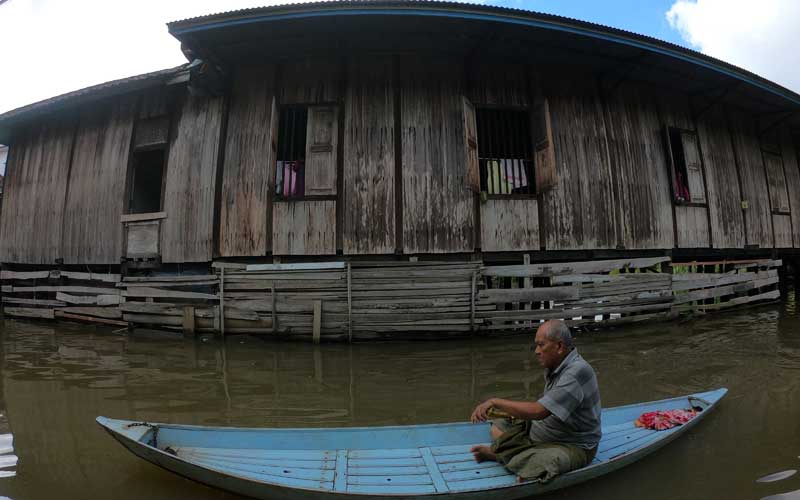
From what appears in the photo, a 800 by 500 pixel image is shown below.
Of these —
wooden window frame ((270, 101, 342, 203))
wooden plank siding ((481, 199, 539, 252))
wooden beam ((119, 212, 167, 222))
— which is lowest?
wooden plank siding ((481, 199, 539, 252))

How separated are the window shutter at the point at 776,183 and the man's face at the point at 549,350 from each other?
14285 millimetres

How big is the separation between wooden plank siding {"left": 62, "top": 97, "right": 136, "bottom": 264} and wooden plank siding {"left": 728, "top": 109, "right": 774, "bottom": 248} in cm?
1685

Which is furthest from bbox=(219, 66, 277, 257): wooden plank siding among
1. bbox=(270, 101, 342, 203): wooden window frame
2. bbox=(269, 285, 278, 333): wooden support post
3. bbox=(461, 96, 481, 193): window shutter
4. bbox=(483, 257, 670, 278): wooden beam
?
bbox=(483, 257, 670, 278): wooden beam

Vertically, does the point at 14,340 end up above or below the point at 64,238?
below

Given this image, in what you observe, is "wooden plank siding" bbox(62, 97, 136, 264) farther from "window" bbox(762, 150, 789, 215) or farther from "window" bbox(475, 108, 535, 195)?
"window" bbox(762, 150, 789, 215)

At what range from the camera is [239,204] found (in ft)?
28.4

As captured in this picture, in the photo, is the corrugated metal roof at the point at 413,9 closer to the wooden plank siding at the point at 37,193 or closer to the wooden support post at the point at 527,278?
the wooden support post at the point at 527,278

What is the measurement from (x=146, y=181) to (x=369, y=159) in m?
7.69

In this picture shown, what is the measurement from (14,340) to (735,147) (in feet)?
61.3

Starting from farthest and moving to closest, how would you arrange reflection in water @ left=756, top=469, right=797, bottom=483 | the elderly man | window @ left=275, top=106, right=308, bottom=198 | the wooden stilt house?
1. window @ left=275, top=106, right=308, bottom=198
2. the wooden stilt house
3. reflection in water @ left=756, top=469, right=797, bottom=483
4. the elderly man

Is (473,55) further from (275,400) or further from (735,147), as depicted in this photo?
(735,147)

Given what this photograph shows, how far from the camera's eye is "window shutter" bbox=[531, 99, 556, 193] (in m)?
8.30

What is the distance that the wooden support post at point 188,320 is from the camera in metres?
8.33

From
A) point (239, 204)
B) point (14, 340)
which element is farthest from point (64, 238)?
point (239, 204)
